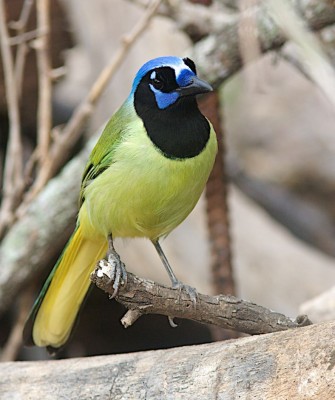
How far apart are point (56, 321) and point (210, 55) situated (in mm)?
1472

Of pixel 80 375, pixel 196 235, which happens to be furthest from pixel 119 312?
pixel 80 375

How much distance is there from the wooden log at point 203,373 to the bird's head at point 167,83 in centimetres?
86

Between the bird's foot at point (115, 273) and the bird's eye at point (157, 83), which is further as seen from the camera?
the bird's eye at point (157, 83)

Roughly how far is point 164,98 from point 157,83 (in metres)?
0.06

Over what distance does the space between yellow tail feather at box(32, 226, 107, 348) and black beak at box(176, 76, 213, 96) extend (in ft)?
2.66

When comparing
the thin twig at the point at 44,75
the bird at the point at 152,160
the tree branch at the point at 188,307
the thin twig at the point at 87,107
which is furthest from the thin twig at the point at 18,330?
the tree branch at the point at 188,307

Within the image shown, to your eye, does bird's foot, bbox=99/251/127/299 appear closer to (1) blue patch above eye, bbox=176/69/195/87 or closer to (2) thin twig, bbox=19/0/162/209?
(1) blue patch above eye, bbox=176/69/195/87

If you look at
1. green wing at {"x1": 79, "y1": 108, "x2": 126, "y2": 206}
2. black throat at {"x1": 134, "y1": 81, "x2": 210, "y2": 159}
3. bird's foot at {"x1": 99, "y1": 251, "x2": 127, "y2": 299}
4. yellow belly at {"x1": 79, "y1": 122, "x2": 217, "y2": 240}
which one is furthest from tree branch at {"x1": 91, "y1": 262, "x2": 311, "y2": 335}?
green wing at {"x1": 79, "y1": 108, "x2": 126, "y2": 206}

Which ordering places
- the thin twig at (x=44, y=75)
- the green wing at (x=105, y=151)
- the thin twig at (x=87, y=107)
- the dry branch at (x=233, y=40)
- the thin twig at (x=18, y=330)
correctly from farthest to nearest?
the thin twig at (x=18, y=330)
the thin twig at (x=44, y=75)
the thin twig at (x=87, y=107)
the dry branch at (x=233, y=40)
the green wing at (x=105, y=151)

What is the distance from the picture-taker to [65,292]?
3.37m

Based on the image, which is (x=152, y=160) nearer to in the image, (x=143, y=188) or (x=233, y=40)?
(x=143, y=188)

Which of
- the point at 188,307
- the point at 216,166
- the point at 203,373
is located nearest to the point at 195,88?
the point at 188,307

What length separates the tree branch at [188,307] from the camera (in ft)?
7.77

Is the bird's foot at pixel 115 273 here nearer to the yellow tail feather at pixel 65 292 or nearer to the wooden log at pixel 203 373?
the wooden log at pixel 203 373
